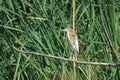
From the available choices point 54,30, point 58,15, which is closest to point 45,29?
point 54,30

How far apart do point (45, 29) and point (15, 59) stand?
0.30 m

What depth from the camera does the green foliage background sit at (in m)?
2.55

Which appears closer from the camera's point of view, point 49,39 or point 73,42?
point 73,42

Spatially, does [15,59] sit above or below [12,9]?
below

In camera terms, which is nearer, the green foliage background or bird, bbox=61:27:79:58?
bird, bbox=61:27:79:58

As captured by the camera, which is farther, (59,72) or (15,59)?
(15,59)

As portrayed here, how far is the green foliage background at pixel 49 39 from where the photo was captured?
2.55 metres

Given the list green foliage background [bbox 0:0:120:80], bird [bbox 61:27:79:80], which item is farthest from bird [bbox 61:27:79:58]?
green foliage background [bbox 0:0:120:80]

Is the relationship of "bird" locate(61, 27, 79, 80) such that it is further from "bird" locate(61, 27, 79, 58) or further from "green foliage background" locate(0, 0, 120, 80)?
"green foliage background" locate(0, 0, 120, 80)

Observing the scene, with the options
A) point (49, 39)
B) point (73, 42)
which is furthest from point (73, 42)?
point (49, 39)

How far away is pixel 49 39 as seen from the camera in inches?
101

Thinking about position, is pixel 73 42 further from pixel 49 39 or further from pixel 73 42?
pixel 49 39

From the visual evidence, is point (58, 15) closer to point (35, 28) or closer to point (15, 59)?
point (35, 28)

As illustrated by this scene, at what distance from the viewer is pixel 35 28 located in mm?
2654
